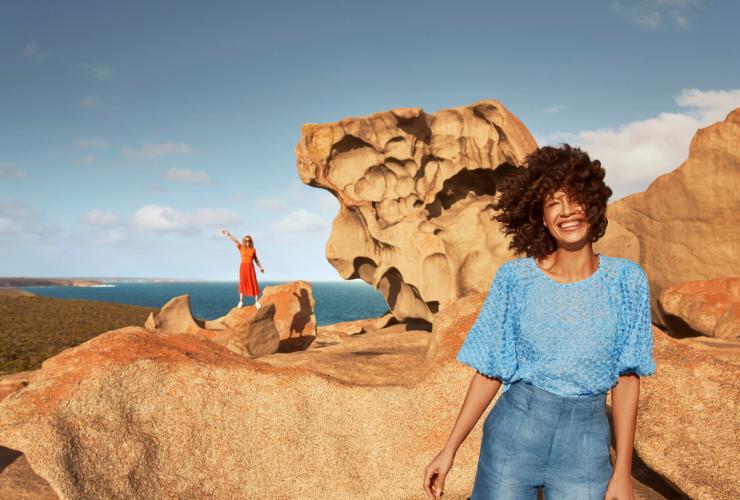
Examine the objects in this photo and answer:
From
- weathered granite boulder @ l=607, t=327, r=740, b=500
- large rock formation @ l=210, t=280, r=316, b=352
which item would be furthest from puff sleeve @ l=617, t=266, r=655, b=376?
large rock formation @ l=210, t=280, r=316, b=352

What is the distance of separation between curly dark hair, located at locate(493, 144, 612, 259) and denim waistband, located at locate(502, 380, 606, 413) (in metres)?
0.48

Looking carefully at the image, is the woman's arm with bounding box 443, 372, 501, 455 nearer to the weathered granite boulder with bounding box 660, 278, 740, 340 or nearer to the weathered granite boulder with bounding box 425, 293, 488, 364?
the weathered granite boulder with bounding box 425, 293, 488, 364

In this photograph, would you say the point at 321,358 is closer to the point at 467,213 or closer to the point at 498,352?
the point at 498,352

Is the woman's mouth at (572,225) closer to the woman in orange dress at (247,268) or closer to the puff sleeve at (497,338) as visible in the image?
the puff sleeve at (497,338)

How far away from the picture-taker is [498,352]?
71.6 inches

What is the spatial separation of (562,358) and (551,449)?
32cm

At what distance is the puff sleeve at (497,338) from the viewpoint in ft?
5.96

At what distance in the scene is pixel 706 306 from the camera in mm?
7633

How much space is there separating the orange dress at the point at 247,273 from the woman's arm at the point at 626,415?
35.9 feet

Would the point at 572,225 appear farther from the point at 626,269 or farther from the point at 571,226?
the point at 626,269

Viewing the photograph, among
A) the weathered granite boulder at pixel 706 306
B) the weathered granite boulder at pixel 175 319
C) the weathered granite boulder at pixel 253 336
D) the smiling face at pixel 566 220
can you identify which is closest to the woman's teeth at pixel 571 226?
the smiling face at pixel 566 220

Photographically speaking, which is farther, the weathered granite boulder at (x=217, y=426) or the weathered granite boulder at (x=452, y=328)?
the weathered granite boulder at (x=452, y=328)

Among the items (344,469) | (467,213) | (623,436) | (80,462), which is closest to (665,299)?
(467,213)

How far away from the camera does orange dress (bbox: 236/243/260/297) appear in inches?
482
